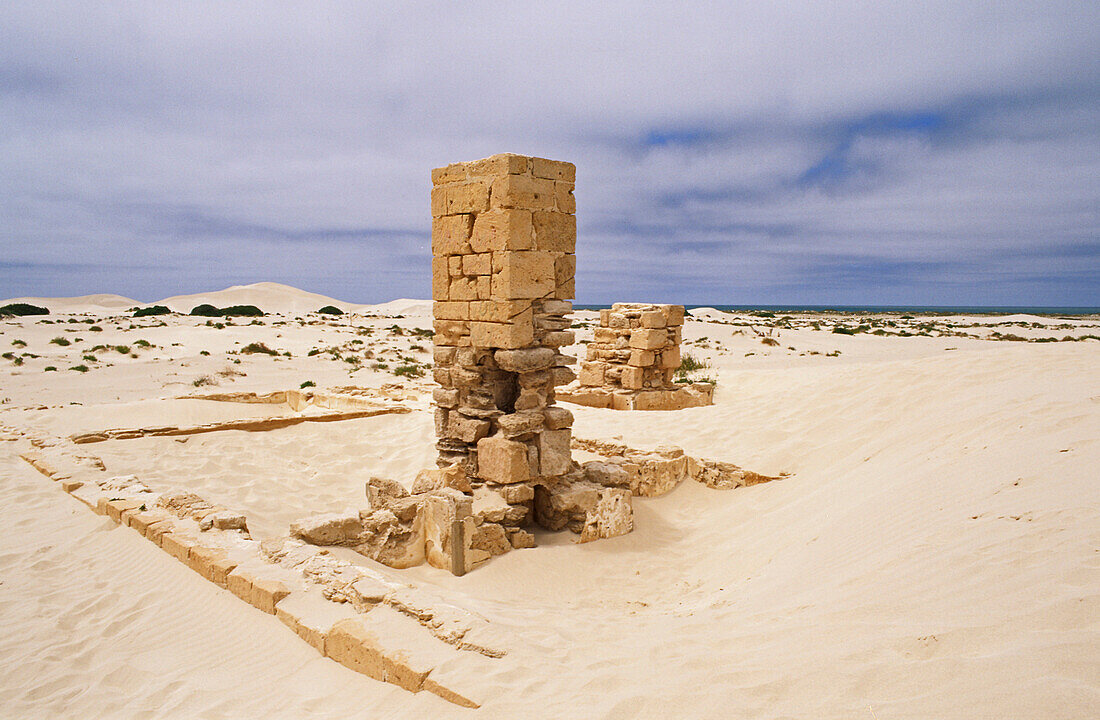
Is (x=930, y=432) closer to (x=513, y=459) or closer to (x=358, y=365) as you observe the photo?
(x=513, y=459)

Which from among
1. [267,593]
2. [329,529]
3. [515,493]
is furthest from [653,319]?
[267,593]

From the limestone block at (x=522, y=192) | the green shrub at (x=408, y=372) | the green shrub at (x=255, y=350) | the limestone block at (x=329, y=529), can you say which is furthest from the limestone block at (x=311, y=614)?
the green shrub at (x=255, y=350)

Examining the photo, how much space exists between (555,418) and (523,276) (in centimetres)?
153

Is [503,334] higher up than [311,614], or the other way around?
[503,334]

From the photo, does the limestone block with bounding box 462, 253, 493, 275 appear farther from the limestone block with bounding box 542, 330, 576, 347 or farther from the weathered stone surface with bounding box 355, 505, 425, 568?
the weathered stone surface with bounding box 355, 505, 425, 568

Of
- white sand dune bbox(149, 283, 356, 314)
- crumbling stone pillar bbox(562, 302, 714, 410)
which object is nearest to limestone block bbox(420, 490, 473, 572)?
crumbling stone pillar bbox(562, 302, 714, 410)

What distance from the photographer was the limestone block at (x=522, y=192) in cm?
612

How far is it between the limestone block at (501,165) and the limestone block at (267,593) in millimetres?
4072

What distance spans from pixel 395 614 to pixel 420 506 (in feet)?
6.50

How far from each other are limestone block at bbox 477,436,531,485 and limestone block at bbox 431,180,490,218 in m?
2.37

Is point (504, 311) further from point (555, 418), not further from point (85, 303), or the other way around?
point (85, 303)

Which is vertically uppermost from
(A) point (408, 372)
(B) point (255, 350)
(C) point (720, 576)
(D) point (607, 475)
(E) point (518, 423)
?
(E) point (518, 423)

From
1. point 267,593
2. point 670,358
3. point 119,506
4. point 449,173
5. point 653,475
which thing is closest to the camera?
point 267,593

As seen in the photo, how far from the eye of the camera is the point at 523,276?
6242mm
